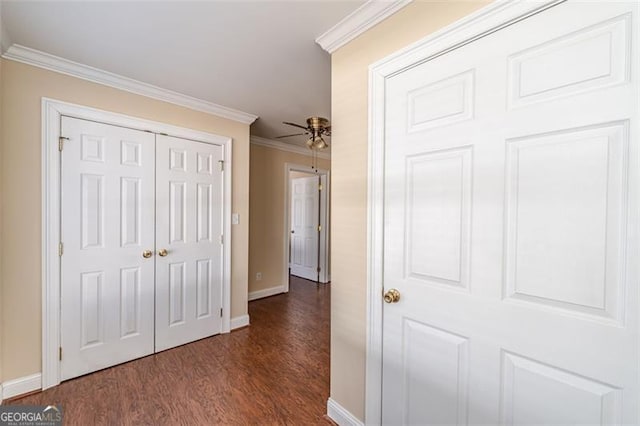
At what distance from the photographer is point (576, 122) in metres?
0.91

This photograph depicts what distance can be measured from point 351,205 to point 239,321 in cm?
225

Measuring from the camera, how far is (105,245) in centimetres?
230

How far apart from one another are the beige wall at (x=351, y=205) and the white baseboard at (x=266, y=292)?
2624mm

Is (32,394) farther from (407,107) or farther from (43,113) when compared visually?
(407,107)

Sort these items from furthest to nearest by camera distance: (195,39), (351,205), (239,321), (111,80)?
(239,321) < (111,80) < (195,39) < (351,205)

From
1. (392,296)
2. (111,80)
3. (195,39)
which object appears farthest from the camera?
(111,80)

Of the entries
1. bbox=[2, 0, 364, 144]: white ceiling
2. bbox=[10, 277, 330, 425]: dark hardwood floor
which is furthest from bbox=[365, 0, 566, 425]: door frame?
bbox=[10, 277, 330, 425]: dark hardwood floor

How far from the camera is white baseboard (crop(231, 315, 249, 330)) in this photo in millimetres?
3117

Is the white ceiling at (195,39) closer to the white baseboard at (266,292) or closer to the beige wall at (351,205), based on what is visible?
the beige wall at (351,205)

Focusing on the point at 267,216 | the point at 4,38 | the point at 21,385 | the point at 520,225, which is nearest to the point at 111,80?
the point at 4,38

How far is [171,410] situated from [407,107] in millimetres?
2334

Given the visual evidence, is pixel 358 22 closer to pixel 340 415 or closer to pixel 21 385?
pixel 340 415

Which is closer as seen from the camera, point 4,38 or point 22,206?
point 4,38

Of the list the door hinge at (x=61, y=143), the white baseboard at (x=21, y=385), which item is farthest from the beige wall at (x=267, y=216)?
the white baseboard at (x=21, y=385)
